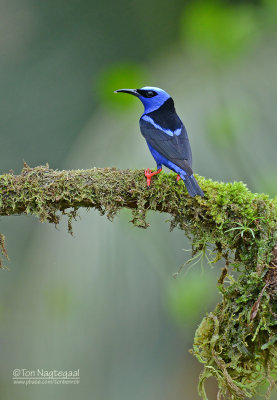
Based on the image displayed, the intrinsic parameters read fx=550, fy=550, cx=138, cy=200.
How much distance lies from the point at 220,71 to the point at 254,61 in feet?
1.24

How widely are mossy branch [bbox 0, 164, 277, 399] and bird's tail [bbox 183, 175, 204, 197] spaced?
51 mm

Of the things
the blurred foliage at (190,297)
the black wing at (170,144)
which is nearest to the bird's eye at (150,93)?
the black wing at (170,144)

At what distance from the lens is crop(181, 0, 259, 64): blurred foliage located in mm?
4430

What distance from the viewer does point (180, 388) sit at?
440cm

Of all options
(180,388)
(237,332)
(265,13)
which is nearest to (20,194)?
(237,332)

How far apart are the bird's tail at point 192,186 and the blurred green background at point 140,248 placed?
4.98ft

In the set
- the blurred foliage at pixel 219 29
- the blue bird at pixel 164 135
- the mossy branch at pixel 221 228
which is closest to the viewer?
the mossy branch at pixel 221 228

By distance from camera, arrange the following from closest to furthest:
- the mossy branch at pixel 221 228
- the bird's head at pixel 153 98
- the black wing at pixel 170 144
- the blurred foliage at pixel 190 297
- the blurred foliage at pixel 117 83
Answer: the mossy branch at pixel 221 228, the black wing at pixel 170 144, the bird's head at pixel 153 98, the blurred foliage at pixel 190 297, the blurred foliage at pixel 117 83

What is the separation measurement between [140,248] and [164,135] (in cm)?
149

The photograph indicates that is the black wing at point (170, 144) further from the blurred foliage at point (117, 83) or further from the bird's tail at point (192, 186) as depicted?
the blurred foliage at point (117, 83)

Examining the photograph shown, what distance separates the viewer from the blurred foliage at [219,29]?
443 centimetres

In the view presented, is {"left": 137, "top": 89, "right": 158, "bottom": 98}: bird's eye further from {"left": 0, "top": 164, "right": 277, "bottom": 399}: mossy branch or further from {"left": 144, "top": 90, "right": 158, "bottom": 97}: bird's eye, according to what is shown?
{"left": 0, "top": 164, "right": 277, "bottom": 399}: mossy branch

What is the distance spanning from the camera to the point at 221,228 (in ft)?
7.92

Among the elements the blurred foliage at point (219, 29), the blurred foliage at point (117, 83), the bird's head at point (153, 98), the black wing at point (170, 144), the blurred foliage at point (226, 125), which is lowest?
the black wing at point (170, 144)
